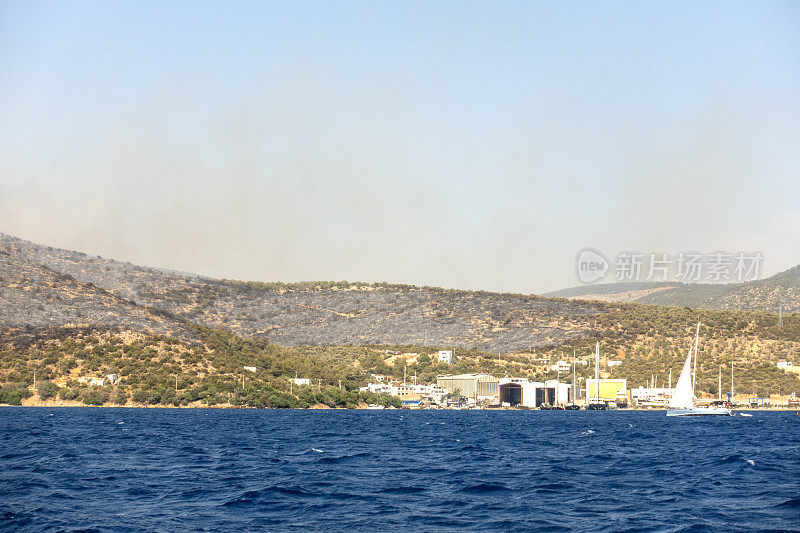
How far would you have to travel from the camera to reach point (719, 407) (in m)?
170

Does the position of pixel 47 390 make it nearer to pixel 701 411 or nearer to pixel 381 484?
pixel 381 484

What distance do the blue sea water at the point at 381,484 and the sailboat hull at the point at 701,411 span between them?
87.1 meters

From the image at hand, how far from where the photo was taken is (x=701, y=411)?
524 feet

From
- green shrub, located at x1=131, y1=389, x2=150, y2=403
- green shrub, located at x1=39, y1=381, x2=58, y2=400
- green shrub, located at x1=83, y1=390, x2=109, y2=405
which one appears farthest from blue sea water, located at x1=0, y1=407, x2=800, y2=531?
green shrub, located at x1=131, y1=389, x2=150, y2=403

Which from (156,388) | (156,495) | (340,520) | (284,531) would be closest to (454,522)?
(340,520)

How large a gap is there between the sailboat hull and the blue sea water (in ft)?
286

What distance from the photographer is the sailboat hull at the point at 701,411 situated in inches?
6220

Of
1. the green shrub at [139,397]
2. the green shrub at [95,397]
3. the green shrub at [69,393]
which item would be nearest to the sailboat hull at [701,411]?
the green shrub at [139,397]

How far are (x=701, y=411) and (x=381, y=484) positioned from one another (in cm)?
13149

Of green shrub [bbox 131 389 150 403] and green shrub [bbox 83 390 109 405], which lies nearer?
green shrub [bbox 83 390 109 405]

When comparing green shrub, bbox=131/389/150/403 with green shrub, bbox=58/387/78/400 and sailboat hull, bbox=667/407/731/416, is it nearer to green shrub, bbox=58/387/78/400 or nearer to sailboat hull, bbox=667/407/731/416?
green shrub, bbox=58/387/78/400

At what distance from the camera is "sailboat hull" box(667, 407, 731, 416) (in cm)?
15800

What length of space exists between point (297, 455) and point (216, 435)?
21.7 meters

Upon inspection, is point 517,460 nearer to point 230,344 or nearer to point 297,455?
point 297,455
